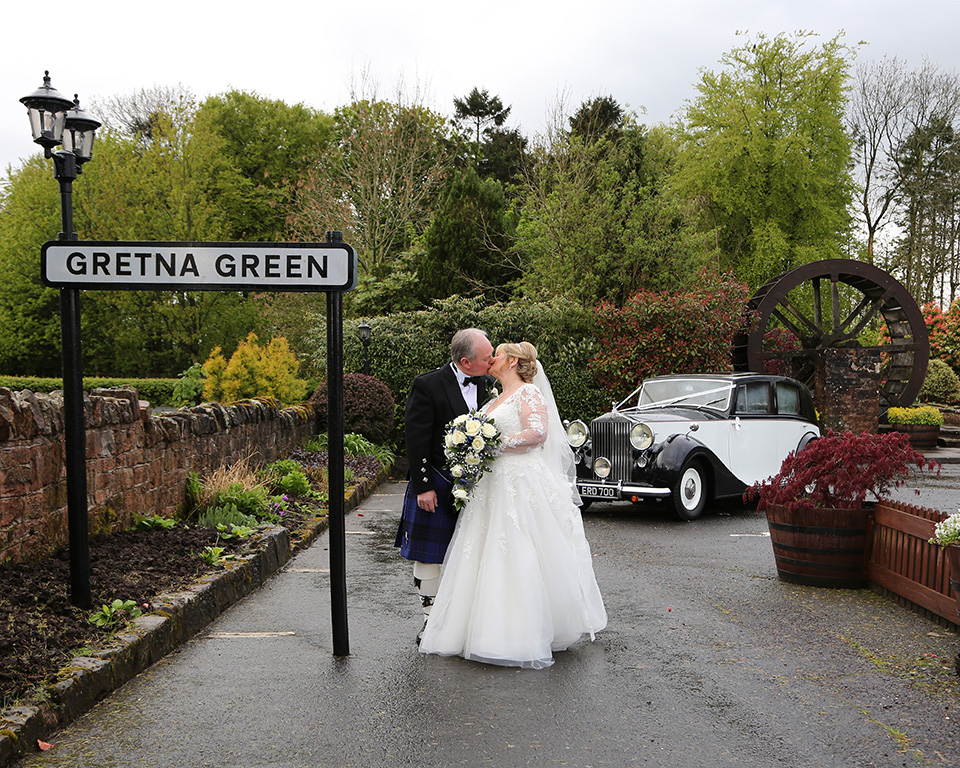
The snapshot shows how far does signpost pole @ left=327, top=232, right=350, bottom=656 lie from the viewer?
4.93 metres

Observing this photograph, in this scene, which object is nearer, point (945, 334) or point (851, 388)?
point (851, 388)

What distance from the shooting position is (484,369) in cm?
521

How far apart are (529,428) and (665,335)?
12645 millimetres

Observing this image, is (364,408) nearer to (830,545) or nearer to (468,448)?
(830,545)

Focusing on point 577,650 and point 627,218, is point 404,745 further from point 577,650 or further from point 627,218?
point 627,218

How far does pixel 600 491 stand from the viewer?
1032 cm

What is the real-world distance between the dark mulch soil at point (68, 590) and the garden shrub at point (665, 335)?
11731 millimetres

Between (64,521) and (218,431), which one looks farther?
(218,431)

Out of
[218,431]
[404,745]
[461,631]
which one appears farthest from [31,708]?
[218,431]

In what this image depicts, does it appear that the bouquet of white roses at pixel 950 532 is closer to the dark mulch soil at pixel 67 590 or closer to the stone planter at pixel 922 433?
the dark mulch soil at pixel 67 590

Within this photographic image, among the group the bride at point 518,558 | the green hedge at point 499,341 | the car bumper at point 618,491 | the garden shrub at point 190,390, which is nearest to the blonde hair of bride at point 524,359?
the bride at point 518,558

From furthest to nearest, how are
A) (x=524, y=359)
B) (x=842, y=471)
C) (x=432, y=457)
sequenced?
(x=842, y=471) < (x=524, y=359) < (x=432, y=457)

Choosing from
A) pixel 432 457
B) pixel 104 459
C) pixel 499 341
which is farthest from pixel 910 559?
pixel 499 341

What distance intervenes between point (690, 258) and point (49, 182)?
27.9 meters
